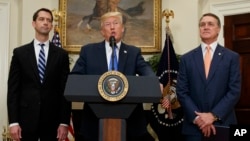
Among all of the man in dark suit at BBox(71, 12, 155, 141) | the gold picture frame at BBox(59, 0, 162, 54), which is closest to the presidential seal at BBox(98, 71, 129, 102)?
the man in dark suit at BBox(71, 12, 155, 141)

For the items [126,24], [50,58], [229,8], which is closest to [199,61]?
[50,58]

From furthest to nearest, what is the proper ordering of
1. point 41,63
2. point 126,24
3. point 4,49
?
point 126,24
point 4,49
point 41,63

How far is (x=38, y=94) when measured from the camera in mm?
3061

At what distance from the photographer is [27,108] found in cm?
306

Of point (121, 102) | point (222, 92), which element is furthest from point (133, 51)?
point (222, 92)

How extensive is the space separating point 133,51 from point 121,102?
2.04ft

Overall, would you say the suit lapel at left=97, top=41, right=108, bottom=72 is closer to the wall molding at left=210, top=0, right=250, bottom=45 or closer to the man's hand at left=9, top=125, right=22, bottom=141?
the man's hand at left=9, top=125, right=22, bottom=141

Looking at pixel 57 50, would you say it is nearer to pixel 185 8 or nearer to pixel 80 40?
pixel 80 40

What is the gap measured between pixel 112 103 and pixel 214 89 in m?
1.06

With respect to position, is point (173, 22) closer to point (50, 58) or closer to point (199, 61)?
point (199, 61)

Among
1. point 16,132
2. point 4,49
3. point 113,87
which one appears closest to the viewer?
point 113,87

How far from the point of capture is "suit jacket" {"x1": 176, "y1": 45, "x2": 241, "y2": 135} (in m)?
3.06

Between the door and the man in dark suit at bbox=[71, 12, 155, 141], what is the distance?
2425 mm

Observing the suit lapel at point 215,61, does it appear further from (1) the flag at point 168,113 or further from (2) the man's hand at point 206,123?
(1) the flag at point 168,113
